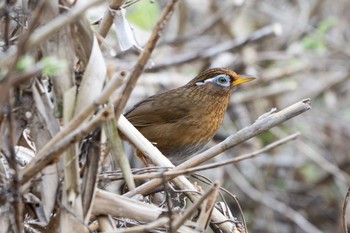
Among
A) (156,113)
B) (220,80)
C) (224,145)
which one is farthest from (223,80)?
(224,145)

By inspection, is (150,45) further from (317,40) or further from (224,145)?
(317,40)

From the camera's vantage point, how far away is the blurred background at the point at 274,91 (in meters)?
6.00

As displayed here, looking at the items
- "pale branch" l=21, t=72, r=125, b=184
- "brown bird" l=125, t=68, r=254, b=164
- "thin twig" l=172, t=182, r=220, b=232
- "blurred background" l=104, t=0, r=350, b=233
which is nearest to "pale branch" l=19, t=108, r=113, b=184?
"pale branch" l=21, t=72, r=125, b=184

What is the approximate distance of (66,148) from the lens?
1.93 metres

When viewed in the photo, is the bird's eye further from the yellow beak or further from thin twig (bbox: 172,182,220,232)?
thin twig (bbox: 172,182,220,232)

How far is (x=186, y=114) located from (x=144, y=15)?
173cm

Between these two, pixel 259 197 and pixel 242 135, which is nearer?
pixel 242 135

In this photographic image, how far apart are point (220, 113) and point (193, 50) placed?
8.09 feet

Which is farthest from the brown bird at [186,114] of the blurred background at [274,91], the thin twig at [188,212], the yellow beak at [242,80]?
the thin twig at [188,212]

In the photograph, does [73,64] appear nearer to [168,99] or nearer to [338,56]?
[168,99]

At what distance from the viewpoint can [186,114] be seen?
425cm

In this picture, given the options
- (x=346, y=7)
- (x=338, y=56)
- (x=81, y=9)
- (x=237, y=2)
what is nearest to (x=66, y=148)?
(x=81, y=9)

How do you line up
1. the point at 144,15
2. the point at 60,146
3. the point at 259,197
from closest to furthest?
the point at 60,146, the point at 144,15, the point at 259,197

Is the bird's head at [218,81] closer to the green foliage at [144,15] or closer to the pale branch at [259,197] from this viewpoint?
the green foliage at [144,15]
